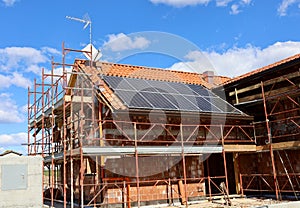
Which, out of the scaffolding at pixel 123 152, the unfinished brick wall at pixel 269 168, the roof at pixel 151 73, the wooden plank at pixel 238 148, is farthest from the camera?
the roof at pixel 151 73

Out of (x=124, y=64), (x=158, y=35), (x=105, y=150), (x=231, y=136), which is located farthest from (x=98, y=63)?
(x=231, y=136)

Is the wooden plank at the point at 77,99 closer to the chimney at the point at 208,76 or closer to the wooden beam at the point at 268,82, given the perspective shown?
the wooden beam at the point at 268,82

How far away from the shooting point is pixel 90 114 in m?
13.8

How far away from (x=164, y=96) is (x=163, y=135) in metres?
1.83

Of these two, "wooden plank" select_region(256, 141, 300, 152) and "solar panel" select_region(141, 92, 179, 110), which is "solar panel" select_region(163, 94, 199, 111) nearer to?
"solar panel" select_region(141, 92, 179, 110)

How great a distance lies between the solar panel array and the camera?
12.6 m

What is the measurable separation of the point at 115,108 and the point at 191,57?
9696 millimetres

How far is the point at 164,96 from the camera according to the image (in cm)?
1400

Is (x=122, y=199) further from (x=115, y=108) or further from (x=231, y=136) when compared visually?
(x=231, y=136)

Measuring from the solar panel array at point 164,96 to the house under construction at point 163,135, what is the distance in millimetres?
55

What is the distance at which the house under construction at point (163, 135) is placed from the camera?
39.3 ft

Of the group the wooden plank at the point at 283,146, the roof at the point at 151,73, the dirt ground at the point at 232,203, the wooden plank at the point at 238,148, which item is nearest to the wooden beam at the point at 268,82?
the roof at the point at 151,73

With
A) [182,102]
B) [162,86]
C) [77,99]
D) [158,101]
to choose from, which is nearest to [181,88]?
[162,86]

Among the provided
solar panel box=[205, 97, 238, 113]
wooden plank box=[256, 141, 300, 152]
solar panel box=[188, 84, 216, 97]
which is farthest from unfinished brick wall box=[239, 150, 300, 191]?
solar panel box=[188, 84, 216, 97]
